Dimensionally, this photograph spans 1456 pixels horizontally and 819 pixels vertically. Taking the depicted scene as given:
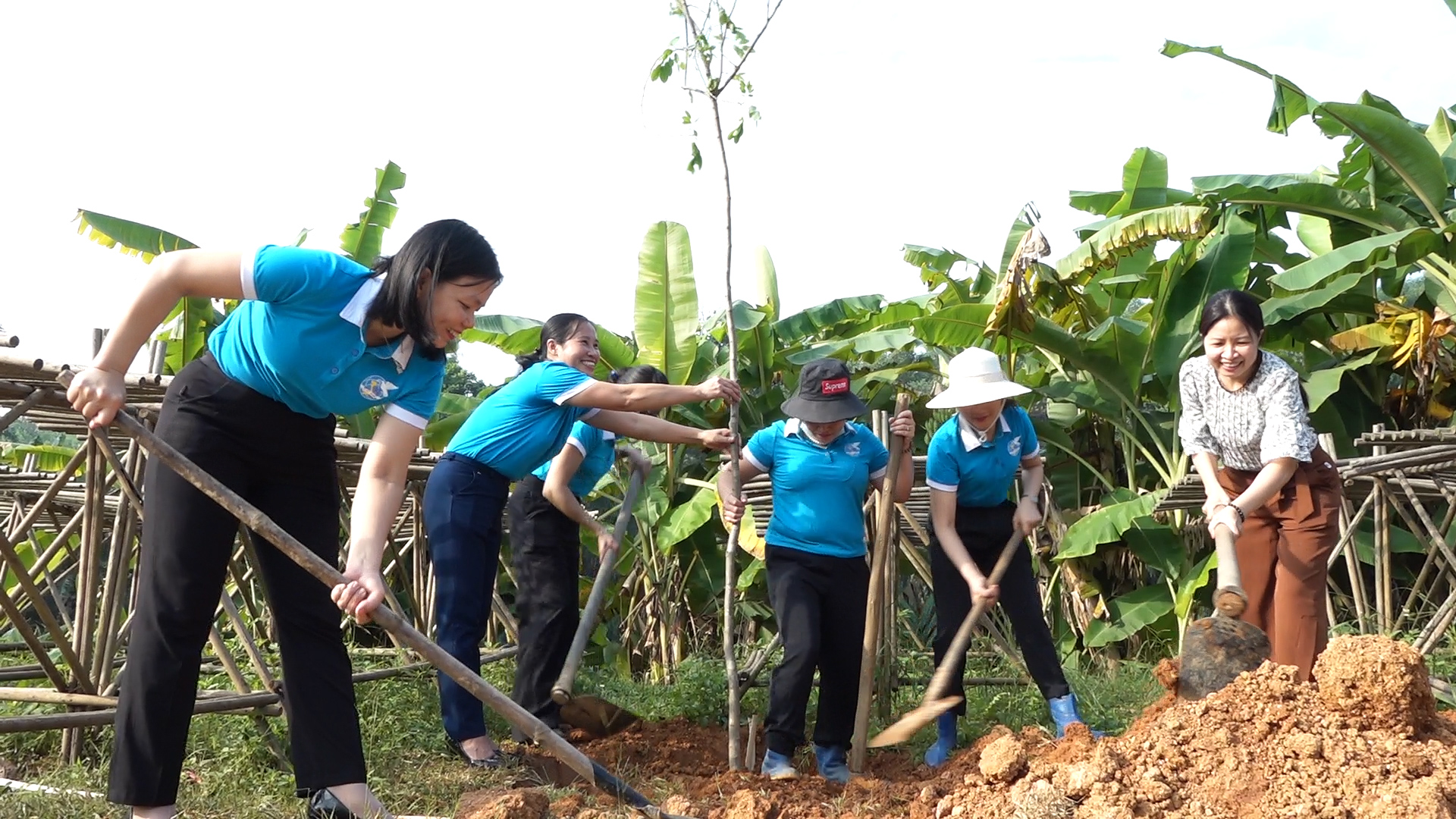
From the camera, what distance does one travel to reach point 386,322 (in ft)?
9.67

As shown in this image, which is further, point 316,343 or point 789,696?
point 789,696

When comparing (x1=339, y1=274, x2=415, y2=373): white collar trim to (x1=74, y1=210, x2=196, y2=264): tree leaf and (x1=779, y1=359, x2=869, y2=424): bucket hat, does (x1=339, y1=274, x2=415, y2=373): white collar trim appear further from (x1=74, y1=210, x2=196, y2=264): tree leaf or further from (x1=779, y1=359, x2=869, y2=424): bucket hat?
(x1=74, y1=210, x2=196, y2=264): tree leaf

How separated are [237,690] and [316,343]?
94.2 inches

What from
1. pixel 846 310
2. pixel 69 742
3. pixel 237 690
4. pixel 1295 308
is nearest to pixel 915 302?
pixel 846 310

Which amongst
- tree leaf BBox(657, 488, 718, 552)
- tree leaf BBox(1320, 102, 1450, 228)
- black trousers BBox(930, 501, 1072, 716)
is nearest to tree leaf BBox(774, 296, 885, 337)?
tree leaf BBox(657, 488, 718, 552)

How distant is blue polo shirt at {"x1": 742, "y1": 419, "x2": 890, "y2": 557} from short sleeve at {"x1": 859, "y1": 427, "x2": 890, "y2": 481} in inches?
1.0

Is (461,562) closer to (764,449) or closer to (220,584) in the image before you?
(764,449)

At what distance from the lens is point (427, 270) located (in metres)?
2.88

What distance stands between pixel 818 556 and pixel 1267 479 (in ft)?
5.28

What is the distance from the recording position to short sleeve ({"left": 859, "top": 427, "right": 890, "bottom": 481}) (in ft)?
15.7

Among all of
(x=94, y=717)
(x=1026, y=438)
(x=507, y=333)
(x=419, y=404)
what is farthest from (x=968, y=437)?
(x=507, y=333)

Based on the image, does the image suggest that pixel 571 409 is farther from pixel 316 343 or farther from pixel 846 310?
pixel 846 310

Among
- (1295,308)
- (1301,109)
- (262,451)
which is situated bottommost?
(262,451)

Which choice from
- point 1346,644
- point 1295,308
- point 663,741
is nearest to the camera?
point 1346,644
